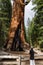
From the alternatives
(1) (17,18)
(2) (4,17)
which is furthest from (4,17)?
(1) (17,18)

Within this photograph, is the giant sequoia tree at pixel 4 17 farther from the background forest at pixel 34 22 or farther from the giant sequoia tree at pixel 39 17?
the giant sequoia tree at pixel 39 17

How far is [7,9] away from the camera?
46.9m

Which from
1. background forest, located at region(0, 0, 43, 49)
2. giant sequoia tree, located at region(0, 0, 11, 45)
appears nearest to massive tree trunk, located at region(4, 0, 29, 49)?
background forest, located at region(0, 0, 43, 49)

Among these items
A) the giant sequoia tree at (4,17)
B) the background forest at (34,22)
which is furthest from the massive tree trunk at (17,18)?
the giant sequoia tree at (4,17)

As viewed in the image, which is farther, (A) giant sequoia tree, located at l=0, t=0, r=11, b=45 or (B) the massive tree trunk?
(A) giant sequoia tree, located at l=0, t=0, r=11, b=45

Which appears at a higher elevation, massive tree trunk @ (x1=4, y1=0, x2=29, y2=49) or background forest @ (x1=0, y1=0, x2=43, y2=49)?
massive tree trunk @ (x1=4, y1=0, x2=29, y2=49)

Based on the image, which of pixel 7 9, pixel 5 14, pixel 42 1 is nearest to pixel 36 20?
pixel 42 1

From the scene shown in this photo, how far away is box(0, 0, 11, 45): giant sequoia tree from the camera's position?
1540 inches

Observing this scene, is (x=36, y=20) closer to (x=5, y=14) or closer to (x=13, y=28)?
(x=5, y=14)

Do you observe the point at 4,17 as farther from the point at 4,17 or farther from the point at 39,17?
the point at 39,17

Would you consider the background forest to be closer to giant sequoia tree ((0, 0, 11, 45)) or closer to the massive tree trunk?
giant sequoia tree ((0, 0, 11, 45))

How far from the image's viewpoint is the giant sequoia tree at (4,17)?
39125mm

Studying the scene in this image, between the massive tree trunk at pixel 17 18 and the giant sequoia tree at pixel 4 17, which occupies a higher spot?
the massive tree trunk at pixel 17 18

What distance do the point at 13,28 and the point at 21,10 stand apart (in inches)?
80.6
